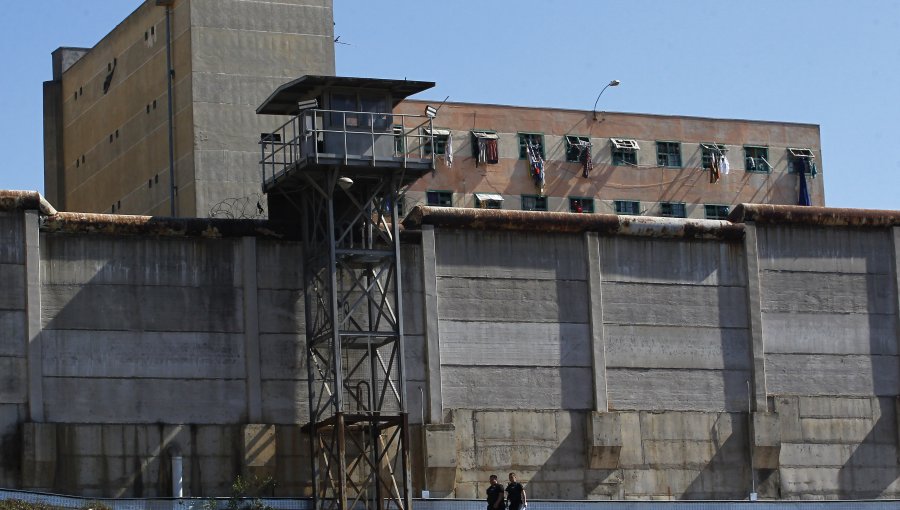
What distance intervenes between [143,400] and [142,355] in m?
1.10

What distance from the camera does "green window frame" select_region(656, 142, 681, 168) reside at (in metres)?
78.9

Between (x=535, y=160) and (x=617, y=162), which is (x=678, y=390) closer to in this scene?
(x=535, y=160)

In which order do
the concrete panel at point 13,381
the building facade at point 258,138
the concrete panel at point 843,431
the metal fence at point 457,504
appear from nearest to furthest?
the metal fence at point 457,504
the concrete panel at point 13,381
the concrete panel at point 843,431
the building facade at point 258,138

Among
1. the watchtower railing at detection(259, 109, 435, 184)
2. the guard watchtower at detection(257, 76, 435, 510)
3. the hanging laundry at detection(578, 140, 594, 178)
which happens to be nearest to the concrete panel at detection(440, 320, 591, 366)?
the guard watchtower at detection(257, 76, 435, 510)

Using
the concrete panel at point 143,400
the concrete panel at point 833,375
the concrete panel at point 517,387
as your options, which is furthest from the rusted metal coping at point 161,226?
the concrete panel at point 833,375

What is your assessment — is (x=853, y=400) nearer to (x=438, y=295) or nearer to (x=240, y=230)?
(x=438, y=295)

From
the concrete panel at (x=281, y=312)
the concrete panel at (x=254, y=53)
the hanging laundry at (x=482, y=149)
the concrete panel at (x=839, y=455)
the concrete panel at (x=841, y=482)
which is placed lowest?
the concrete panel at (x=841, y=482)

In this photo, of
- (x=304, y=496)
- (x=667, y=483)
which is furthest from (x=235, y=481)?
(x=667, y=483)

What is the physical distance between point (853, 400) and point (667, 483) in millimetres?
6432

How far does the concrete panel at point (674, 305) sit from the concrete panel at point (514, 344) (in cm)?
119

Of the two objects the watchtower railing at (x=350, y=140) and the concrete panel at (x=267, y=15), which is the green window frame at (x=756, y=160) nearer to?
the concrete panel at (x=267, y=15)

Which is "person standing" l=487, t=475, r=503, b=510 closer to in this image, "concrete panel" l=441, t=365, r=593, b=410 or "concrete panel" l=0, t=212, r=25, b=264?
"concrete panel" l=441, t=365, r=593, b=410

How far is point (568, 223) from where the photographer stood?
49594mm

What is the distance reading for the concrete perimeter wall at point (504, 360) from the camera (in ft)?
145
